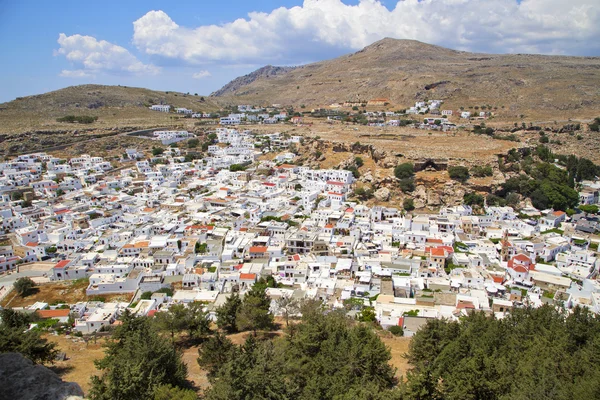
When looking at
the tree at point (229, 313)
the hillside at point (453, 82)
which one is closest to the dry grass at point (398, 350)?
the tree at point (229, 313)

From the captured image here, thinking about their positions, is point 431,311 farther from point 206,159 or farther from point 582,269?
point 206,159

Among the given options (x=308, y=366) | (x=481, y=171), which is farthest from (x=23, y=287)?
(x=481, y=171)

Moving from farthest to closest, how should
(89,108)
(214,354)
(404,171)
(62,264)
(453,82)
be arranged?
1. (453,82)
2. (89,108)
3. (404,171)
4. (62,264)
5. (214,354)

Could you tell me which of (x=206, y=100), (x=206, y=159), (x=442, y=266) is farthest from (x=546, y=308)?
(x=206, y=100)

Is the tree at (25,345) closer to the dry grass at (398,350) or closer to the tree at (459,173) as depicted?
the dry grass at (398,350)

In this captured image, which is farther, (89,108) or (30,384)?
(89,108)

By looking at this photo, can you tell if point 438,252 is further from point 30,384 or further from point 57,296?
point 57,296

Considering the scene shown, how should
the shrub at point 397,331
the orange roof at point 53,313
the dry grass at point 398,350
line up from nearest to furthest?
the dry grass at point 398,350 < the shrub at point 397,331 < the orange roof at point 53,313
